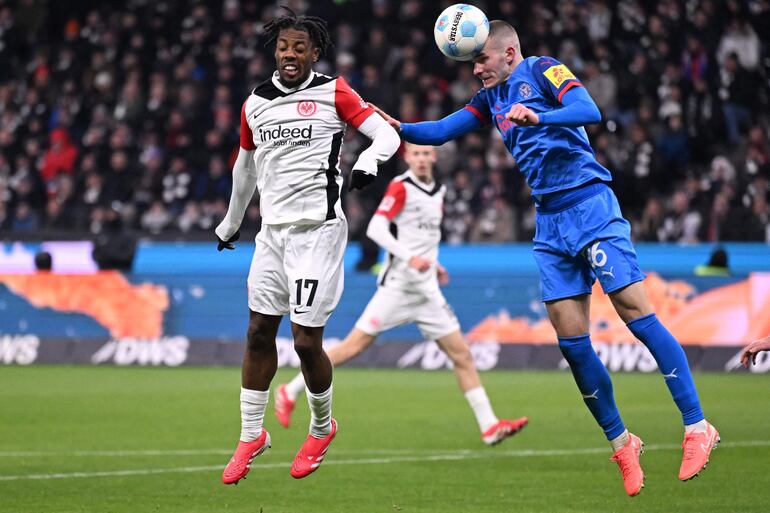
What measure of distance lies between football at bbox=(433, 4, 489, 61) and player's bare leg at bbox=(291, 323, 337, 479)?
1.94 metres

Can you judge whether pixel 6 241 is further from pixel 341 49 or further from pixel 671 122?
pixel 671 122

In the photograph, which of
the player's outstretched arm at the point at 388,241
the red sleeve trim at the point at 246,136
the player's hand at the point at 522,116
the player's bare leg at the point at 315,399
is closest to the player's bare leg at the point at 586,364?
the player's hand at the point at 522,116

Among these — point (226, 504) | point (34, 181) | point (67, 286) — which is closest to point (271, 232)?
point (226, 504)

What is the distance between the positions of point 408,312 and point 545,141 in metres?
5.16

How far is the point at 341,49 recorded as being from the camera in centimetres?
2484

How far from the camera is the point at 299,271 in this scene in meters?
8.38

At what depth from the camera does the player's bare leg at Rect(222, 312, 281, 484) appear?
8.45 meters

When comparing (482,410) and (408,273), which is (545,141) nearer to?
(482,410)

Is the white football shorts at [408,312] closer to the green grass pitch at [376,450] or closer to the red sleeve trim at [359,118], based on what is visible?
the green grass pitch at [376,450]

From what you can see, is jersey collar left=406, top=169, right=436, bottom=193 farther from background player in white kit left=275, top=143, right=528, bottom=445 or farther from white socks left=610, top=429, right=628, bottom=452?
white socks left=610, top=429, right=628, bottom=452

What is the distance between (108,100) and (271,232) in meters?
18.2

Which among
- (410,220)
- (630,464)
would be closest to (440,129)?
(630,464)

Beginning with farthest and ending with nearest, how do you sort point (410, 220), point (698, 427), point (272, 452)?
point (410, 220)
point (272, 452)
point (698, 427)

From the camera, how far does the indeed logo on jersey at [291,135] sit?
8281 millimetres
